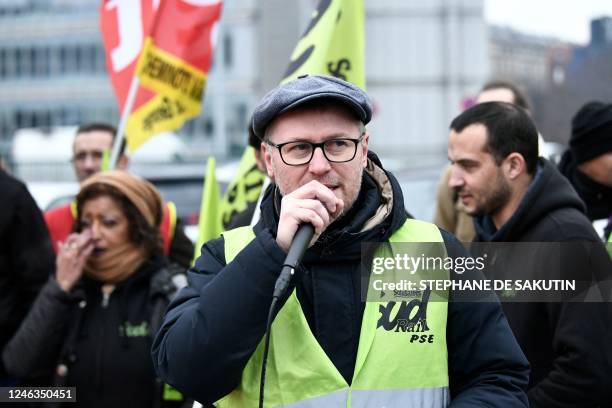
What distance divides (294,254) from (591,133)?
98.7 inches

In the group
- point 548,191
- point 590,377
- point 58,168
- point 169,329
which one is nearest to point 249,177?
point 548,191

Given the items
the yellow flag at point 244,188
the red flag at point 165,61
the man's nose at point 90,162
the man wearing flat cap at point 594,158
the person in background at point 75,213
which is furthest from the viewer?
the man's nose at point 90,162

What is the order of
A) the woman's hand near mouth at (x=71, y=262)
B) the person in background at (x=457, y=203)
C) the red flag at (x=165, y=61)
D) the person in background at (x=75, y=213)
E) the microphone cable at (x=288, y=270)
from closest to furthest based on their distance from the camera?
the microphone cable at (x=288, y=270)
the woman's hand near mouth at (x=71, y=262)
the person in background at (x=75, y=213)
the person in background at (x=457, y=203)
the red flag at (x=165, y=61)

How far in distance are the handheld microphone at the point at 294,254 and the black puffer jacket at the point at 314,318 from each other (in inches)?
2.4

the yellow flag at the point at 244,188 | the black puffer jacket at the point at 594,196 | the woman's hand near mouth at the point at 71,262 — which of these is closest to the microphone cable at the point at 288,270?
the woman's hand near mouth at the point at 71,262

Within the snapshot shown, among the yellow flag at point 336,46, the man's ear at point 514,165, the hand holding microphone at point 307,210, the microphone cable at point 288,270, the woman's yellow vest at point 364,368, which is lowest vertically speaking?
the woman's yellow vest at point 364,368

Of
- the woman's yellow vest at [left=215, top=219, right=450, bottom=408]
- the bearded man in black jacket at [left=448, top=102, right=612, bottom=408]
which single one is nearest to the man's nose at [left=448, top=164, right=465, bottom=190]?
Result: the bearded man in black jacket at [left=448, top=102, right=612, bottom=408]

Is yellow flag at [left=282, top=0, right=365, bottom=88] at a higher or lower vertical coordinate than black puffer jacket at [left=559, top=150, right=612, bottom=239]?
higher

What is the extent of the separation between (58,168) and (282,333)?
29751mm

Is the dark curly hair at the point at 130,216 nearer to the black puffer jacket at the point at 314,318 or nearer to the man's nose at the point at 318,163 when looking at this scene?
the black puffer jacket at the point at 314,318

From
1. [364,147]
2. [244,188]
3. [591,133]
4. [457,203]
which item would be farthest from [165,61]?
[364,147]

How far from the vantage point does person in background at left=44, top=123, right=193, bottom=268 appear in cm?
496

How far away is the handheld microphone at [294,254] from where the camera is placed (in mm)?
2326

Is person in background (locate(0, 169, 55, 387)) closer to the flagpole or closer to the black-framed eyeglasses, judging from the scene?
the flagpole
